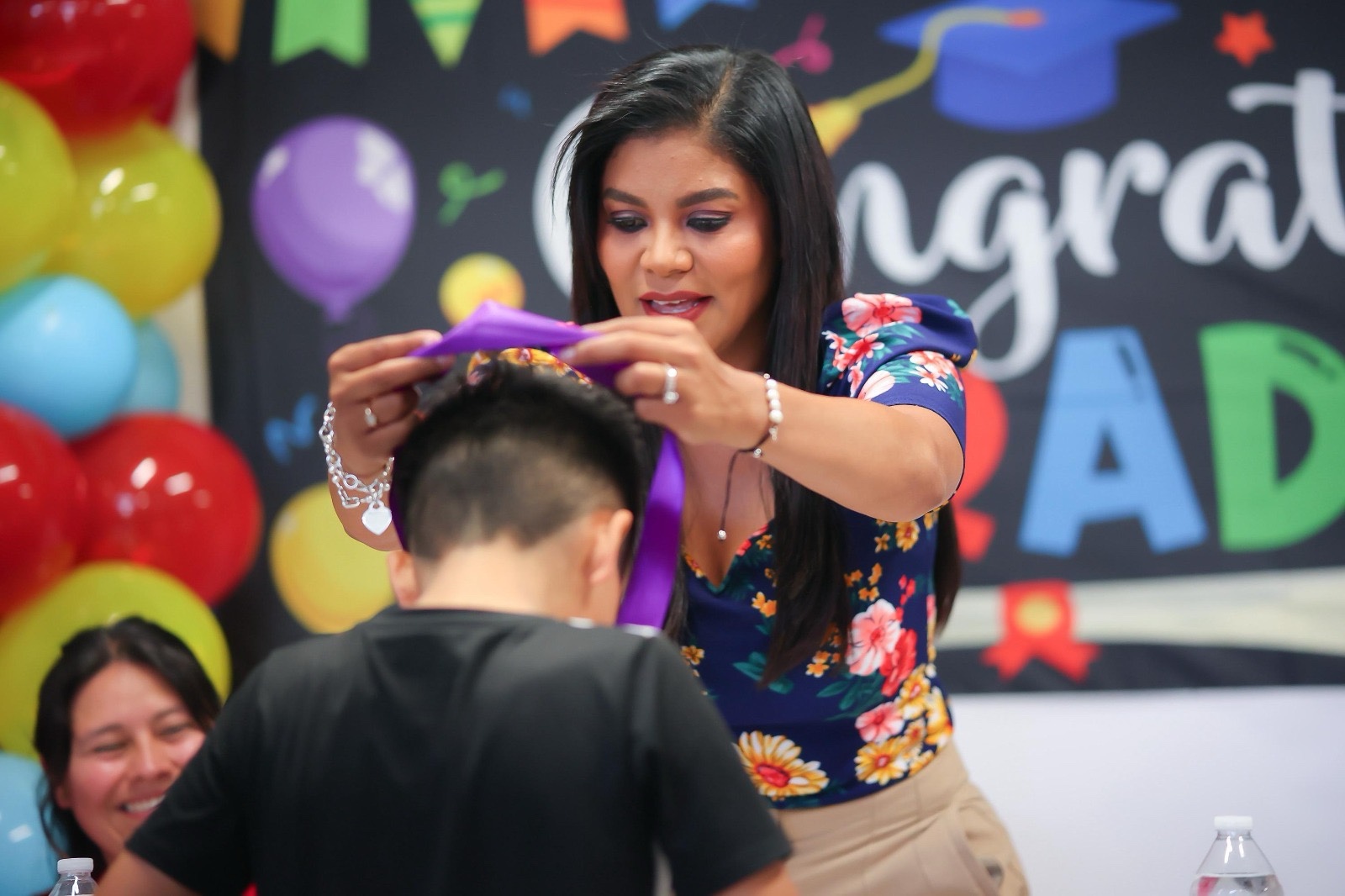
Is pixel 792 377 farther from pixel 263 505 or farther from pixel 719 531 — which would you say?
pixel 263 505

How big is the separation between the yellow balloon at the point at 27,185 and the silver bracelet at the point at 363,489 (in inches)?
53.9

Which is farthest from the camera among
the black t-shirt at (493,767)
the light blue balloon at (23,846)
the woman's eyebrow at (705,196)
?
the light blue balloon at (23,846)

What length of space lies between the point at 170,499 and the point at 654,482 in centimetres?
186

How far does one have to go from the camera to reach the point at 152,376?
9.81 feet

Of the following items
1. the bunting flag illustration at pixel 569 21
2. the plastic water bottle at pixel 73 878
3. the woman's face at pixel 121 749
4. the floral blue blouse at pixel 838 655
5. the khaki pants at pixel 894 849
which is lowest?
the woman's face at pixel 121 749

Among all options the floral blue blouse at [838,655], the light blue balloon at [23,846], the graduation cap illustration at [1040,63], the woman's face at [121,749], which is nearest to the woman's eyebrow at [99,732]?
the woman's face at [121,749]

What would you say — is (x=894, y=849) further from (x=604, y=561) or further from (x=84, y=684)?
(x=84, y=684)

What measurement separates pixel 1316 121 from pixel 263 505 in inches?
96.8

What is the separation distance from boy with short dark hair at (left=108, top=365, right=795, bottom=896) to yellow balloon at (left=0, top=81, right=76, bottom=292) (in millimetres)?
1776

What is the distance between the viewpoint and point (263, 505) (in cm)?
317

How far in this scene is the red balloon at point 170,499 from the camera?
8.93 feet

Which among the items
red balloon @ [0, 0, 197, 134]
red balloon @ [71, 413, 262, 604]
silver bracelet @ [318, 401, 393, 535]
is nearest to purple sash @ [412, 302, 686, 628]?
silver bracelet @ [318, 401, 393, 535]

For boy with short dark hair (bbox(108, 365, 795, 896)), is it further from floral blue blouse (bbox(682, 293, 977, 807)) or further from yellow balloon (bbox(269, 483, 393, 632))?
yellow balloon (bbox(269, 483, 393, 632))

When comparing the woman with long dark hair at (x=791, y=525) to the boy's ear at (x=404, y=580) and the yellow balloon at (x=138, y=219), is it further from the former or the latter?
the yellow balloon at (x=138, y=219)
